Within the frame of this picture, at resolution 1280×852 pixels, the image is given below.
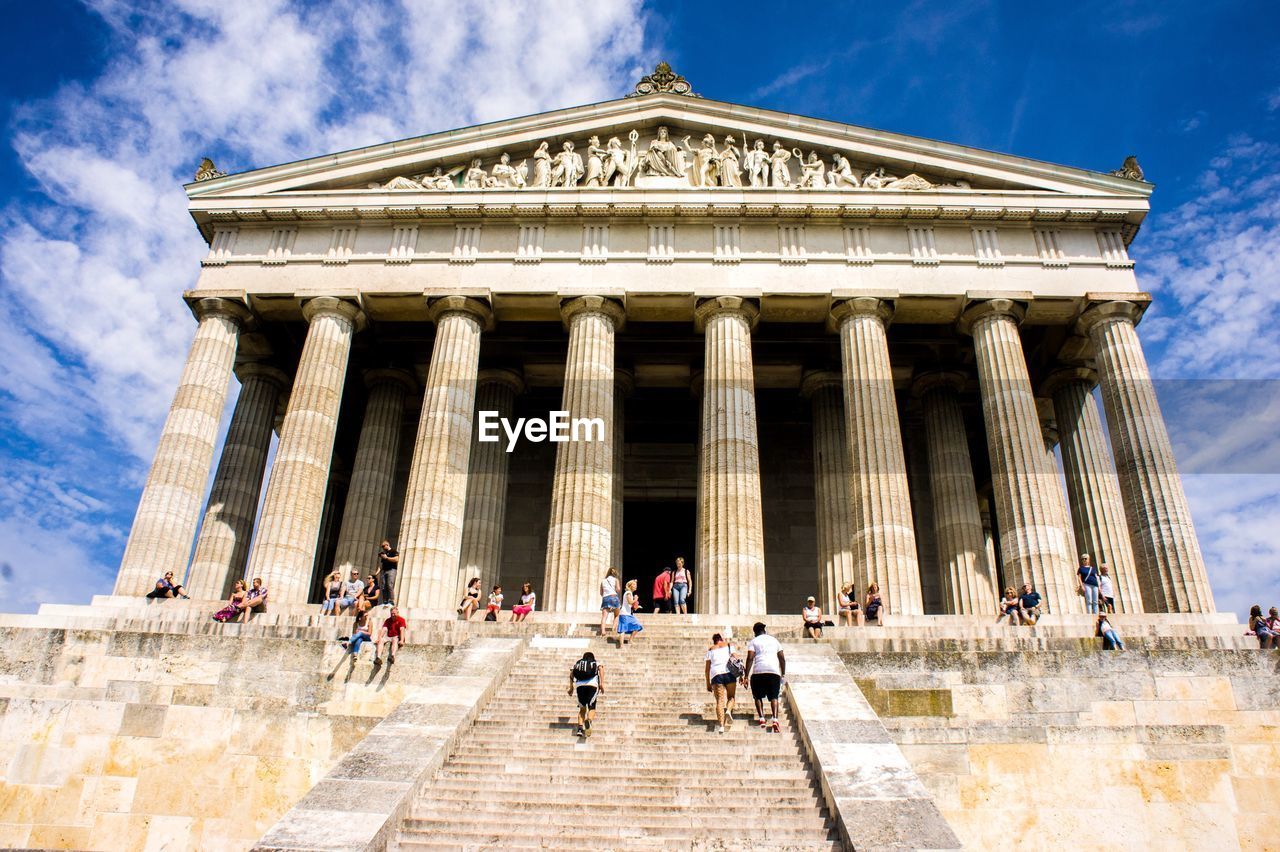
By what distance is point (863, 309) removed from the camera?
26.2 metres

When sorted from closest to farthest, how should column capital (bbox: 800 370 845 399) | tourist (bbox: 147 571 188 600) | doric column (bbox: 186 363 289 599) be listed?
tourist (bbox: 147 571 188 600) → doric column (bbox: 186 363 289 599) → column capital (bbox: 800 370 845 399)

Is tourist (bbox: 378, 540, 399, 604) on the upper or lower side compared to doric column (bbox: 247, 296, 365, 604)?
lower

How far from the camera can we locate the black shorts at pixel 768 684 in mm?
13336

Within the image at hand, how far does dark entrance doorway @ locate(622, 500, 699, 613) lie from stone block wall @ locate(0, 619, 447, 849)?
18.0 m

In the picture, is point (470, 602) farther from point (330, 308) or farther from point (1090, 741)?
point (1090, 741)

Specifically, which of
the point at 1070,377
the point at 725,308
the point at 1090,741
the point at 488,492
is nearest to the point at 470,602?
the point at 488,492

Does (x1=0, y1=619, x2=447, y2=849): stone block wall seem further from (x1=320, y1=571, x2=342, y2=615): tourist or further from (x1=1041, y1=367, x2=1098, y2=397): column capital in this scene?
(x1=1041, y1=367, x2=1098, y2=397): column capital

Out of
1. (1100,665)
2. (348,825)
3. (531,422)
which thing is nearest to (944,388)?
(531,422)

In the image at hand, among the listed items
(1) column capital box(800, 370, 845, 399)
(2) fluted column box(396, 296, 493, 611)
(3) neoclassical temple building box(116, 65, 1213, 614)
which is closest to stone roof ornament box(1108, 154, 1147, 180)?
(3) neoclassical temple building box(116, 65, 1213, 614)

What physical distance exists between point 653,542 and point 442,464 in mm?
12097

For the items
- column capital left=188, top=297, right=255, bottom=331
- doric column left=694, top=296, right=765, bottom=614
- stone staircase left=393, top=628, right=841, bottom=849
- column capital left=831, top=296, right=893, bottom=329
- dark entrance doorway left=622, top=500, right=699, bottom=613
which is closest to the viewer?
stone staircase left=393, top=628, right=841, bottom=849

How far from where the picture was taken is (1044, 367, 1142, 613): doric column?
25.0 meters

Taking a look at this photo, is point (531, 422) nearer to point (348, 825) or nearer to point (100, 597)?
point (100, 597)

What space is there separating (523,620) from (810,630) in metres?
6.39
